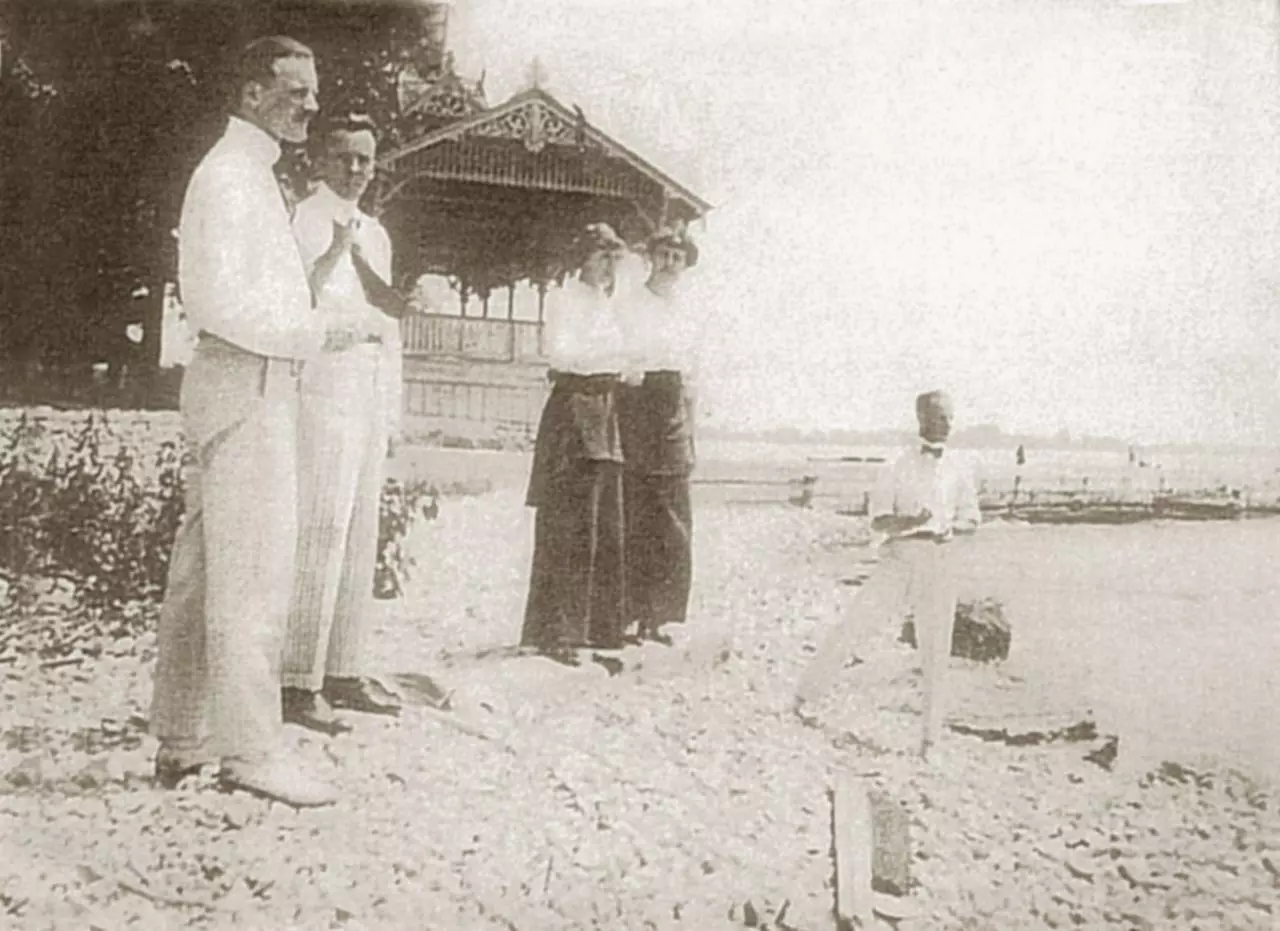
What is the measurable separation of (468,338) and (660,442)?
519 millimetres

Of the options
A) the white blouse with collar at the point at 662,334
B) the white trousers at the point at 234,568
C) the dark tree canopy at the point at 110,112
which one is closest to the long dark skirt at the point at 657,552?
the white blouse with collar at the point at 662,334

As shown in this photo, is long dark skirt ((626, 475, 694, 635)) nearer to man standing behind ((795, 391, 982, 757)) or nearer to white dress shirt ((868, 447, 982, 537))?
man standing behind ((795, 391, 982, 757))

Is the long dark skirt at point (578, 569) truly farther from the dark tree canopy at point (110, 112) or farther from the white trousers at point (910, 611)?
the dark tree canopy at point (110, 112)

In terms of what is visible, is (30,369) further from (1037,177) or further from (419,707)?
(1037,177)

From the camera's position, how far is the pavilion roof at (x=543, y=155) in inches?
136

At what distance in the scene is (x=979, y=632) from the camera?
349 cm

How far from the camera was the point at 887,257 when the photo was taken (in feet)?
11.8

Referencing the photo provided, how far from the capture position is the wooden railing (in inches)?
134

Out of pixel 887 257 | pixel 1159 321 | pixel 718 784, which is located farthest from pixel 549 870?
pixel 1159 321

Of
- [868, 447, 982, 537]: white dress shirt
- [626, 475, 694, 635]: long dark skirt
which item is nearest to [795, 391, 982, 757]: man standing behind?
[868, 447, 982, 537]: white dress shirt

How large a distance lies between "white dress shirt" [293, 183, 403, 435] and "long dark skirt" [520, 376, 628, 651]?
14.5 inches

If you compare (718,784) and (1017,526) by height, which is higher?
(1017,526)

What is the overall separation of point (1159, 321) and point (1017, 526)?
0.66 m

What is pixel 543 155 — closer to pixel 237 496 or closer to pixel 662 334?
pixel 662 334
